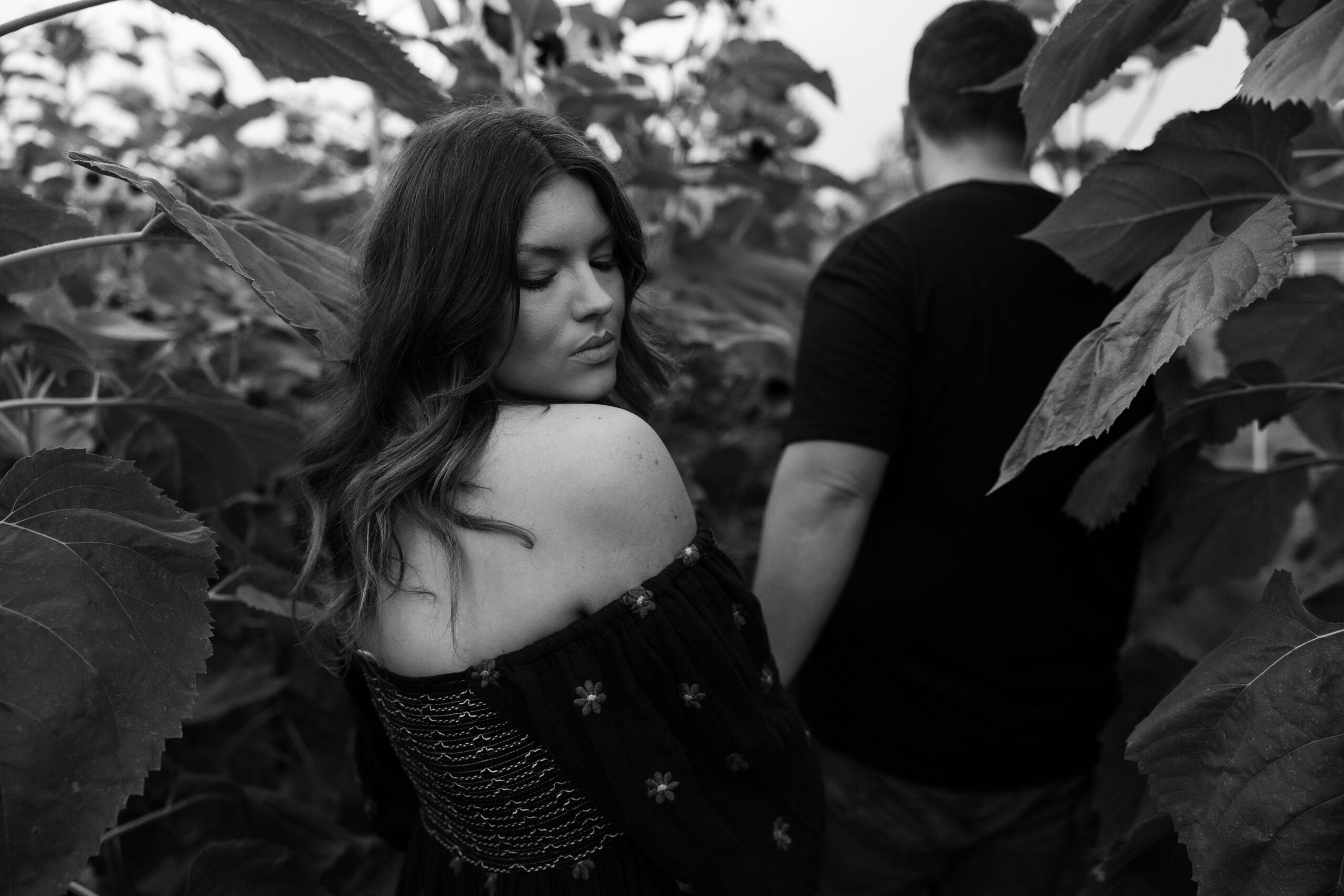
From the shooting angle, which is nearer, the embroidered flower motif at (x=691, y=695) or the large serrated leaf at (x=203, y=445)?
the embroidered flower motif at (x=691, y=695)

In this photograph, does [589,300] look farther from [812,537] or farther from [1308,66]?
[1308,66]

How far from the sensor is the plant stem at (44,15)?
1.30m

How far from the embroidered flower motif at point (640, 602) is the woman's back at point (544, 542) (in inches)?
0.8

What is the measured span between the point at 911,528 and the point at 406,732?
98 centimetres

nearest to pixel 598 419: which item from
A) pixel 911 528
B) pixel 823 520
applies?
pixel 823 520

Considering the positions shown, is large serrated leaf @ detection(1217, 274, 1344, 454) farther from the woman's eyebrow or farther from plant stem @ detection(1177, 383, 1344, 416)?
the woman's eyebrow

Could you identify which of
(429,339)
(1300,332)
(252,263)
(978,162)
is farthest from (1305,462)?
(252,263)

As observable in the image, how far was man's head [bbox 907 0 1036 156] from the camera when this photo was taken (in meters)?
2.03

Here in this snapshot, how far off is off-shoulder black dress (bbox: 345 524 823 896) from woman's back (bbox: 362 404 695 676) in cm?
3

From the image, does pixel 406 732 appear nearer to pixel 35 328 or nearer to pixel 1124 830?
pixel 35 328

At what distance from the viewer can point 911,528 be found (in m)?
2.01

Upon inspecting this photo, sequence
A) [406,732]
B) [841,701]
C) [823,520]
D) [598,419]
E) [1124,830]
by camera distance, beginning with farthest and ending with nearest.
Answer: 1. [841,701]
2. [823,520]
3. [1124,830]
4. [406,732]
5. [598,419]

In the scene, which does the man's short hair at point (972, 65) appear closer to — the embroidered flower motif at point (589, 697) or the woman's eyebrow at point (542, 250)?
the woman's eyebrow at point (542, 250)

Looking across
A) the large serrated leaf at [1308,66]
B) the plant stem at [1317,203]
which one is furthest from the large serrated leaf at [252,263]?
the plant stem at [1317,203]
